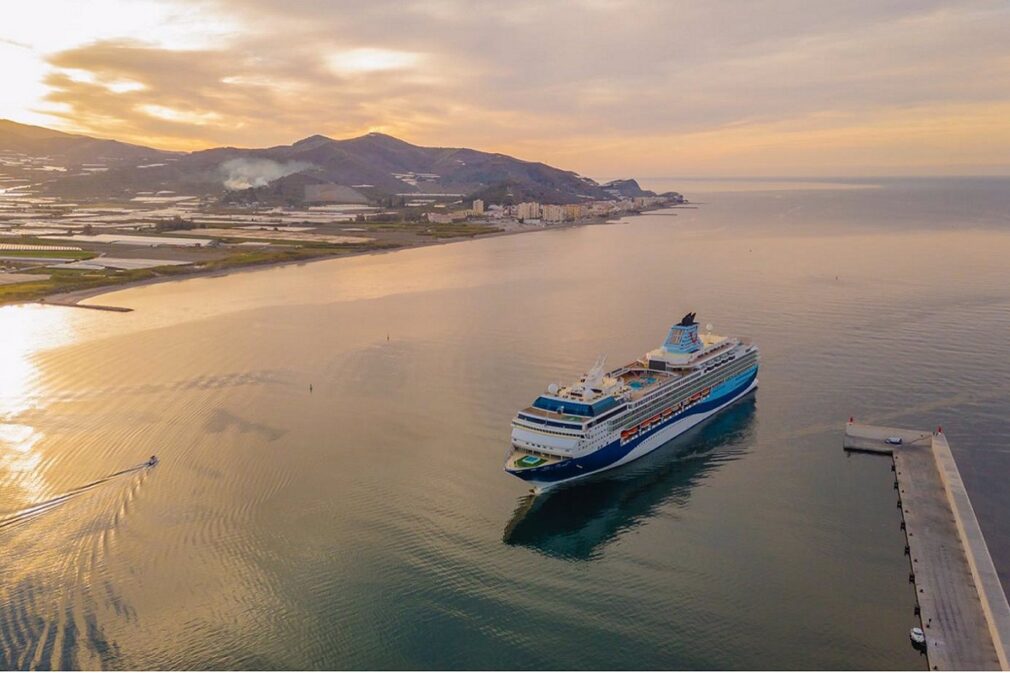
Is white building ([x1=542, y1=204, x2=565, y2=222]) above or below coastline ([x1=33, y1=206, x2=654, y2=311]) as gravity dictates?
above

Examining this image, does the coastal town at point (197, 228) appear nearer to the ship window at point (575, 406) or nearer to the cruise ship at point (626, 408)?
the ship window at point (575, 406)

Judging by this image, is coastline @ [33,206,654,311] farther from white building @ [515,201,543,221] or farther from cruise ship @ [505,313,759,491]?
cruise ship @ [505,313,759,491]

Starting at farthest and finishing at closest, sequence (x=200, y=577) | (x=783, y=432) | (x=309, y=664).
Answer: (x=783, y=432), (x=200, y=577), (x=309, y=664)

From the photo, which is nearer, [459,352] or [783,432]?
[783,432]

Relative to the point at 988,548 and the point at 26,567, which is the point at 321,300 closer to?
the point at 26,567

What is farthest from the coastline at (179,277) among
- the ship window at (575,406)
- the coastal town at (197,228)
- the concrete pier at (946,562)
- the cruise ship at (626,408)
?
the concrete pier at (946,562)

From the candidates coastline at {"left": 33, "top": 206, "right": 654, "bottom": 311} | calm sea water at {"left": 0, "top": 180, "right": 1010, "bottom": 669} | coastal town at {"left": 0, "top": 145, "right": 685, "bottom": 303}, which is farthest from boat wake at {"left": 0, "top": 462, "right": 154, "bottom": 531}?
coastal town at {"left": 0, "top": 145, "right": 685, "bottom": 303}

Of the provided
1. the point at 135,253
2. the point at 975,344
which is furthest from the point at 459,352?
the point at 135,253
